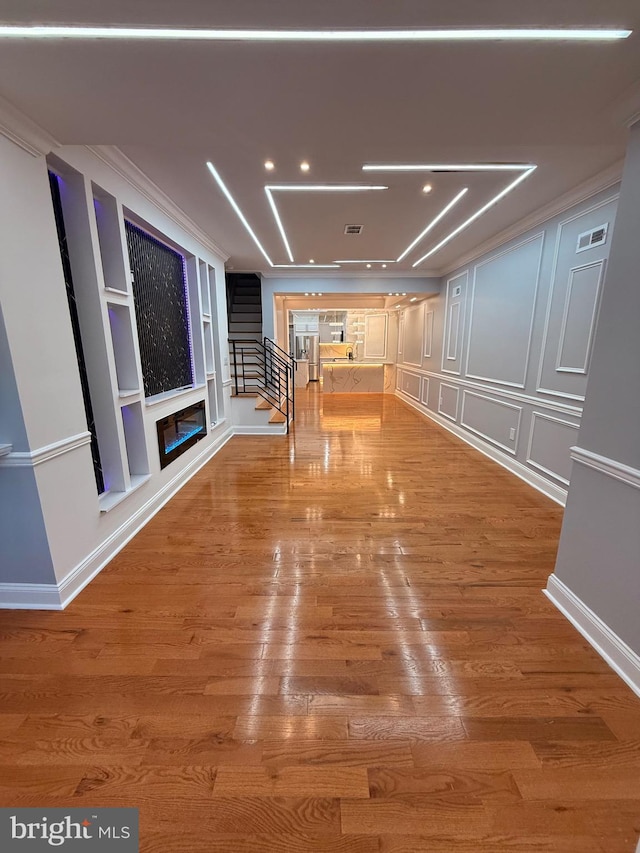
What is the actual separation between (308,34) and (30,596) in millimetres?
3055

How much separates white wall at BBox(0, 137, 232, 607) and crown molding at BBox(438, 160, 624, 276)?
3.76 metres

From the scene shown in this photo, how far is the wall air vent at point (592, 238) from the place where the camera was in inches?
108

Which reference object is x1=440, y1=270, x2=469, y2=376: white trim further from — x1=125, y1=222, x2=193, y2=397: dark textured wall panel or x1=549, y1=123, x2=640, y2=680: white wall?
x1=125, y1=222, x2=193, y2=397: dark textured wall panel

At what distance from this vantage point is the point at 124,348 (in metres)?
2.67

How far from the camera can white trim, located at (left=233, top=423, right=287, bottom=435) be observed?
561 cm

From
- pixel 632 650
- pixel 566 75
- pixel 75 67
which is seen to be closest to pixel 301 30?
pixel 75 67

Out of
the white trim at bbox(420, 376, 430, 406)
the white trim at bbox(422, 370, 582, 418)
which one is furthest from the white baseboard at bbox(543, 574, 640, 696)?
the white trim at bbox(420, 376, 430, 406)

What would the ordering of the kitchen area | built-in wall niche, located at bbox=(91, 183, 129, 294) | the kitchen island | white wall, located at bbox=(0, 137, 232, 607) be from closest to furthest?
white wall, located at bbox=(0, 137, 232, 607), built-in wall niche, located at bbox=(91, 183, 129, 294), the kitchen island, the kitchen area

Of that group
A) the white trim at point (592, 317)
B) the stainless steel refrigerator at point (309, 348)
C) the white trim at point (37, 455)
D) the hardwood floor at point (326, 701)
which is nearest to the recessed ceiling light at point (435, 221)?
the white trim at point (592, 317)

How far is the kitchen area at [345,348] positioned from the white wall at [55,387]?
7.23 meters

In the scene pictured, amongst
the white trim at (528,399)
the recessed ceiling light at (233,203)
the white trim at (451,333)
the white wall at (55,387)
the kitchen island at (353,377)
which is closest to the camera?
the white wall at (55,387)

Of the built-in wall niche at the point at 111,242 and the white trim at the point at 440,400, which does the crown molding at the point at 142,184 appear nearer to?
the built-in wall niche at the point at 111,242

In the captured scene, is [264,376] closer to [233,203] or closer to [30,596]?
[233,203]

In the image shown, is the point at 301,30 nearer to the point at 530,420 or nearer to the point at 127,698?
the point at 127,698
